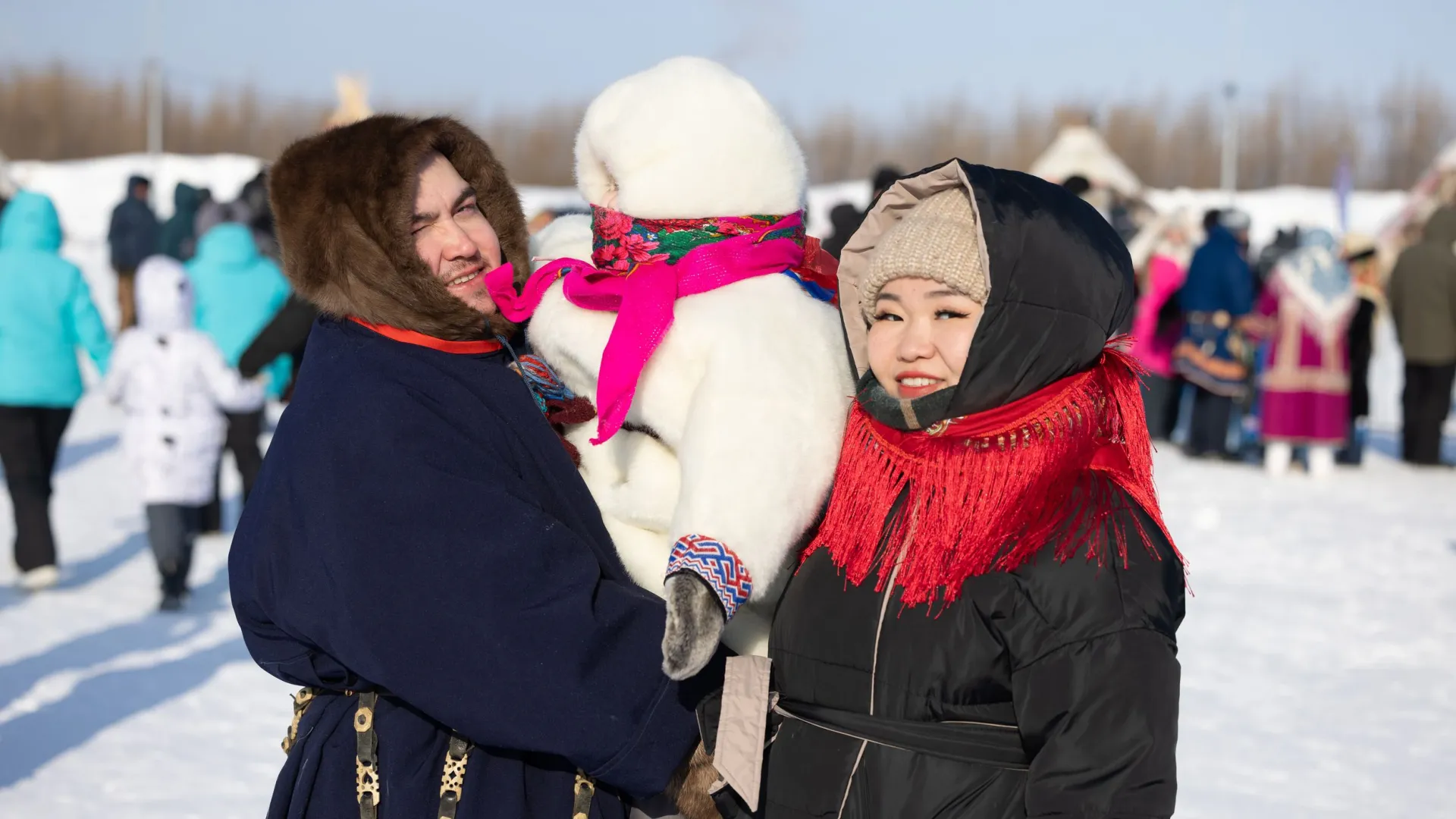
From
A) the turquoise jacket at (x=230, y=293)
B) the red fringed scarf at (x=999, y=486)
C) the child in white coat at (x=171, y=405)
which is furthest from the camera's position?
the turquoise jacket at (x=230, y=293)

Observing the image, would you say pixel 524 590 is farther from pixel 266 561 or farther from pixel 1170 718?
pixel 1170 718

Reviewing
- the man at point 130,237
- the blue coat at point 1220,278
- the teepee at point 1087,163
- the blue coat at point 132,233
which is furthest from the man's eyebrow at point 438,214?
the teepee at point 1087,163

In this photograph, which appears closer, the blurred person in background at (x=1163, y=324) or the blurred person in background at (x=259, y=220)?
the blurred person in background at (x=259, y=220)

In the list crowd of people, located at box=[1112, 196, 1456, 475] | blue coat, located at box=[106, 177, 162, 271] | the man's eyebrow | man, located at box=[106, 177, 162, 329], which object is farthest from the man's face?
blue coat, located at box=[106, 177, 162, 271]

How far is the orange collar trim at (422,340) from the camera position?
193 centimetres

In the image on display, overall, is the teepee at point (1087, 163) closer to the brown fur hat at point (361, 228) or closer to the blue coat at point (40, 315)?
the blue coat at point (40, 315)

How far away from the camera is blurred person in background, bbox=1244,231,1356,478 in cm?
952

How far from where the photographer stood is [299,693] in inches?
80.4

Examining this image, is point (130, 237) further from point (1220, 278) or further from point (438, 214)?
point (438, 214)

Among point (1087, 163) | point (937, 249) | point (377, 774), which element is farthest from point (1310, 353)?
point (1087, 163)

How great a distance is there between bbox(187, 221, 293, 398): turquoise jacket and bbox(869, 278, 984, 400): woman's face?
6871 millimetres

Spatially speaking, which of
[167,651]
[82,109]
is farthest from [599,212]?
[82,109]

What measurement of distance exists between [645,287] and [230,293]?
22.7ft

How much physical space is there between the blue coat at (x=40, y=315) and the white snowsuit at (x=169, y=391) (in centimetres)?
39
